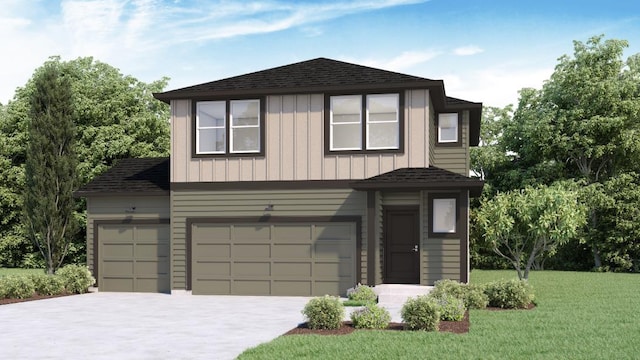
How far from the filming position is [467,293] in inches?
619

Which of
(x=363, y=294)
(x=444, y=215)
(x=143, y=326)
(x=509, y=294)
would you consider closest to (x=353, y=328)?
(x=143, y=326)

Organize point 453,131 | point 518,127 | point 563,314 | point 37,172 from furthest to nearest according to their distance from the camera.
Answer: point 518,127
point 37,172
point 453,131
point 563,314

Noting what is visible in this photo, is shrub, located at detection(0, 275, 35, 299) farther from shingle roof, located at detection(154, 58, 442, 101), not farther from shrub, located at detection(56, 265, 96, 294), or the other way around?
shingle roof, located at detection(154, 58, 442, 101)

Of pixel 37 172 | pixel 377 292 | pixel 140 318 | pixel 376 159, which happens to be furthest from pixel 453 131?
pixel 37 172

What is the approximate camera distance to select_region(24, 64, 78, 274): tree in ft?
86.7

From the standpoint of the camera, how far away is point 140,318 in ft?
49.2

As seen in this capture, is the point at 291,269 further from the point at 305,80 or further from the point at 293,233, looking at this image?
the point at 305,80

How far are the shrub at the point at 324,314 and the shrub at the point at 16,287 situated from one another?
10.1 m

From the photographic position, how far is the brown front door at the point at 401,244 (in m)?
19.5

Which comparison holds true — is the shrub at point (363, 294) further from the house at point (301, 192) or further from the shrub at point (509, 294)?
the shrub at point (509, 294)

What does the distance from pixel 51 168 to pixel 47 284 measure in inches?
291

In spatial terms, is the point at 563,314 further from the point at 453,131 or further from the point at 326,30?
the point at 453,131

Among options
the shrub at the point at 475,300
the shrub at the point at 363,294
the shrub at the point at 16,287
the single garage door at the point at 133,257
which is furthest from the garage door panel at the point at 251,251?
the shrub at the point at 475,300

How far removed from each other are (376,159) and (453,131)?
16.7 ft
